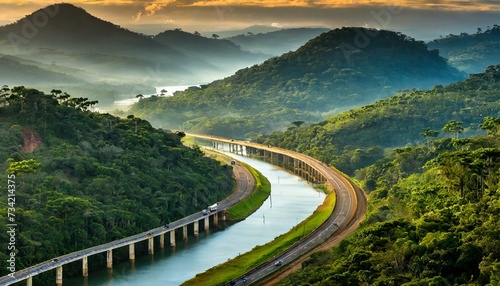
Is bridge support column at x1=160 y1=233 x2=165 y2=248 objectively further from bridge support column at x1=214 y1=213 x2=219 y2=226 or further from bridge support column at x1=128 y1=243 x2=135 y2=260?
bridge support column at x1=214 y1=213 x2=219 y2=226

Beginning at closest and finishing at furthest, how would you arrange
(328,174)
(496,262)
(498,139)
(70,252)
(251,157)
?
(496,262), (70,252), (498,139), (328,174), (251,157)

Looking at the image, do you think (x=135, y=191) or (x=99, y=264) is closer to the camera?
(x=99, y=264)

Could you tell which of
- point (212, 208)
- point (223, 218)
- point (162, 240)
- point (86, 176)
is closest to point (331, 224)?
point (223, 218)

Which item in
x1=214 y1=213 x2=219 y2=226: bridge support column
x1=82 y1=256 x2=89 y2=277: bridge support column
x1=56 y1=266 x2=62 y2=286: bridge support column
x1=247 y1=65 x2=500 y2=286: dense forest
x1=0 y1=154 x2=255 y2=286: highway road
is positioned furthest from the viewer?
x1=214 y1=213 x2=219 y2=226: bridge support column

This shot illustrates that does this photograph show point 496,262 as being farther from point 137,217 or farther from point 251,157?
point 251,157

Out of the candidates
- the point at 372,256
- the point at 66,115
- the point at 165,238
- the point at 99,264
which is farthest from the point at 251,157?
the point at 372,256

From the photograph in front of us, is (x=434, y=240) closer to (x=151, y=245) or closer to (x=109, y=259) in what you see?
(x=109, y=259)

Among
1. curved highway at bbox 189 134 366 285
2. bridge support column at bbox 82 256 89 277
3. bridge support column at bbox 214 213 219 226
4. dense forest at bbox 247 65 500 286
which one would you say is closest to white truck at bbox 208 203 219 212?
bridge support column at bbox 214 213 219 226
